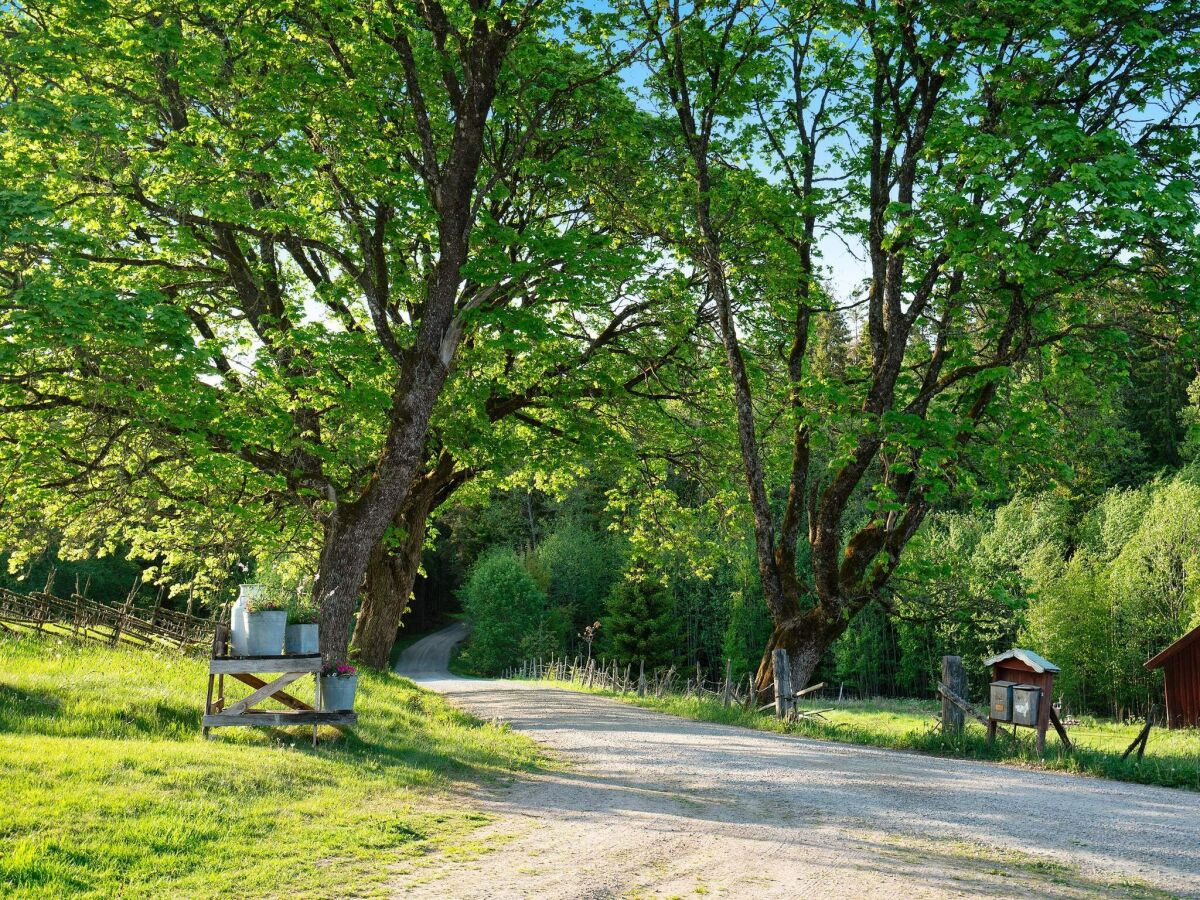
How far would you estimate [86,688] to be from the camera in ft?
33.2

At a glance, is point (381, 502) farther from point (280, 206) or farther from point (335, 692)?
point (280, 206)

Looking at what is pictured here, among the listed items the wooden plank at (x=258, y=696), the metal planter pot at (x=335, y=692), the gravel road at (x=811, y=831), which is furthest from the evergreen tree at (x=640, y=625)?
the wooden plank at (x=258, y=696)

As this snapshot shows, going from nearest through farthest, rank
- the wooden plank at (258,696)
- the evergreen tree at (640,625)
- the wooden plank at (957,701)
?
1. the wooden plank at (258,696)
2. the wooden plank at (957,701)
3. the evergreen tree at (640,625)

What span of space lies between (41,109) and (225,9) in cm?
478

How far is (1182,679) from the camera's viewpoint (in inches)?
1088

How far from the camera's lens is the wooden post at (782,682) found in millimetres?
14914

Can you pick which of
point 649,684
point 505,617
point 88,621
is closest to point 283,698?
point 88,621

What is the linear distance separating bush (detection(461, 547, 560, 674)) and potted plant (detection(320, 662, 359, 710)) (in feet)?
135

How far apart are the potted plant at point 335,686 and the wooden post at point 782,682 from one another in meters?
7.68

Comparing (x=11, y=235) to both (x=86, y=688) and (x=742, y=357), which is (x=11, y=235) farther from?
(x=742, y=357)

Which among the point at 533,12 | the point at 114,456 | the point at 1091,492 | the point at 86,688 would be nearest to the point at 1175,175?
the point at 533,12

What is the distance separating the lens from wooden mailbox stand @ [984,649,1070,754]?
11.4 m

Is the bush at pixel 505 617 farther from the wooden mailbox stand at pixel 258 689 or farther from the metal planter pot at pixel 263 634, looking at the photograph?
the metal planter pot at pixel 263 634

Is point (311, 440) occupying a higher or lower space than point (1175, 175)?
lower
